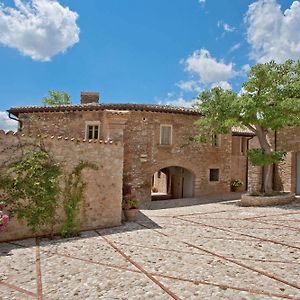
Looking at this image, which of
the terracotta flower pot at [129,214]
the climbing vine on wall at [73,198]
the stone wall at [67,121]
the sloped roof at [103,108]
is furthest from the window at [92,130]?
the climbing vine on wall at [73,198]

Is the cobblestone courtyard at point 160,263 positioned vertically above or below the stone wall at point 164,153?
below

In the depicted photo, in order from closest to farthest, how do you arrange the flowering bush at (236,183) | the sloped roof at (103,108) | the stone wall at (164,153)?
the sloped roof at (103,108), the stone wall at (164,153), the flowering bush at (236,183)

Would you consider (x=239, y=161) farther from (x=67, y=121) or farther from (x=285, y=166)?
(x=67, y=121)

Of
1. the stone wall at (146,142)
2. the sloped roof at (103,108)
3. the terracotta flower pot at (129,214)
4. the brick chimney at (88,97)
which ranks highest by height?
the brick chimney at (88,97)

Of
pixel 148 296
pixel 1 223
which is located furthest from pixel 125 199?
pixel 148 296

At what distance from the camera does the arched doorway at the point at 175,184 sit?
20188 mm

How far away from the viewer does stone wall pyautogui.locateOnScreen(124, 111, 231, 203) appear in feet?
57.4

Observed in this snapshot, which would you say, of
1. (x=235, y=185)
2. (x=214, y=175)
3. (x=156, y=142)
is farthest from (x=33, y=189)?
(x=235, y=185)

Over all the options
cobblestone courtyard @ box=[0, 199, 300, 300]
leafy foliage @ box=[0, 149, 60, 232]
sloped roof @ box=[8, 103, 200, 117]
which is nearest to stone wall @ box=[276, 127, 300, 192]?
sloped roof @ box=[8, 103, 200, 117]

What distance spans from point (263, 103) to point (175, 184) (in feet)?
32.5

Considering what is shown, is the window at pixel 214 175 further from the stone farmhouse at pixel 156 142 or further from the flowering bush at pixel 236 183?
the flowering bush at pixel 236 183

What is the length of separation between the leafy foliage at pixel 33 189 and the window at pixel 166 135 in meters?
10.1

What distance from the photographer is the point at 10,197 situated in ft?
26.5

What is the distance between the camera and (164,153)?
720 inches
